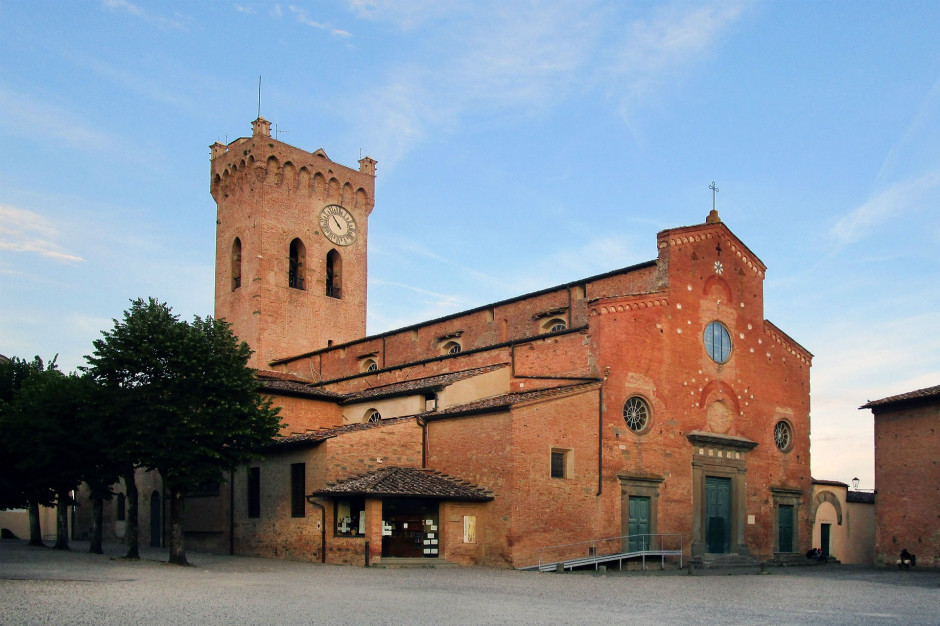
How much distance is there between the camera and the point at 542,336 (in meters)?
31.1

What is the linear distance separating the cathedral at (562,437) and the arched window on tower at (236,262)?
30.3ft

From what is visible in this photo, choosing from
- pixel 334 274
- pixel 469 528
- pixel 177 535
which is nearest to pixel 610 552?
pixel 469 528

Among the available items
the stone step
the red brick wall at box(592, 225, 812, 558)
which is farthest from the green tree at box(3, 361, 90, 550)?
the red brick wall at box(592, 225, 812, 558)

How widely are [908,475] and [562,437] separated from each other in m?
13.9

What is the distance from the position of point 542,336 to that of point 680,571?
868 centimetres

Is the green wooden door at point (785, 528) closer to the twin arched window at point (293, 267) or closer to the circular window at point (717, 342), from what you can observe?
the circular window at point (717, 342)

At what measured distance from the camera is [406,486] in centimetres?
2656

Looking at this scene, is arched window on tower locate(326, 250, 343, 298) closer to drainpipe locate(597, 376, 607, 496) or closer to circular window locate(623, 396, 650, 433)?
circular window locate(623, 396, 650, 433)

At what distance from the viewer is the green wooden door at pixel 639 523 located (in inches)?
1147

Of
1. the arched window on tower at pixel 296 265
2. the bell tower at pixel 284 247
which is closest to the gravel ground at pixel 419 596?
the bell tower at pixel 284 247

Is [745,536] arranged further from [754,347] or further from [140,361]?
[140,361]

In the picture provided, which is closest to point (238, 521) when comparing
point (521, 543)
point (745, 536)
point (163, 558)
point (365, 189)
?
A: point (163, 558)

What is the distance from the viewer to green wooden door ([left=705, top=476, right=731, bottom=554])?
31.9 meters

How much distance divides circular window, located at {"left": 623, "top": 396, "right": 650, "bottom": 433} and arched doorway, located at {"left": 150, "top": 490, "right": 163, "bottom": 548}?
19502mm
